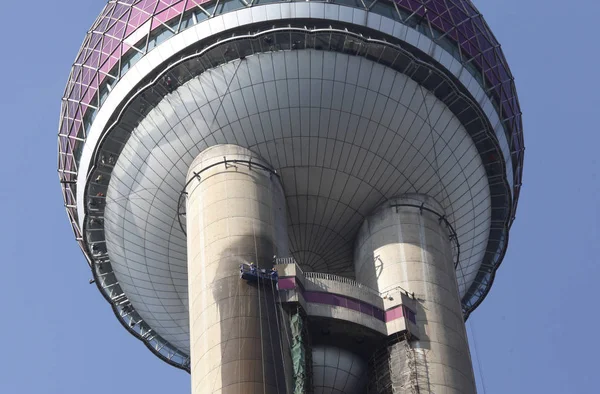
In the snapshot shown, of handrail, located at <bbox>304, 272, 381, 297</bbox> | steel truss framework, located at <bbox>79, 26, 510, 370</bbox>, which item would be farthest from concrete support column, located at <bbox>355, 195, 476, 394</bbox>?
steel truss framework, located at <bbox>79, 26, 510, 370</bbox>

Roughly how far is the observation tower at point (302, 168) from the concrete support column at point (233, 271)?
0.09m

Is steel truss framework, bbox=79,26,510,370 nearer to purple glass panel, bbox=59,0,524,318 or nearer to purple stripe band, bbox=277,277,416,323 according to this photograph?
purple glass panel, bbox=59,0,524,318

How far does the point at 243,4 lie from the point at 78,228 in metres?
15.5

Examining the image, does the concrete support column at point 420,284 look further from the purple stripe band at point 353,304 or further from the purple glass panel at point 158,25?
the purple glass panel at point 158,25

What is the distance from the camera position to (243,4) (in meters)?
54.2

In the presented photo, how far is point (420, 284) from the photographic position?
53938 mm

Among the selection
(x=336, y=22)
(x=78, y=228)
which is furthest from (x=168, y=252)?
(x=336, y=22)

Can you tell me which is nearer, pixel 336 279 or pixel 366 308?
pixel 366 308

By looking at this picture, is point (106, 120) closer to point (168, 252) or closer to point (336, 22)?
point (168, 252)

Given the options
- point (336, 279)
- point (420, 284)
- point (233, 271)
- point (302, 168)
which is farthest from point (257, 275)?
point (420, 284)

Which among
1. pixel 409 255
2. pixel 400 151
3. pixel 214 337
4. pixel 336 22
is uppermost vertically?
pixel 336 22

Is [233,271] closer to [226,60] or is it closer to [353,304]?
[353,304]

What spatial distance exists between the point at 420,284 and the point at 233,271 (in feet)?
31.0

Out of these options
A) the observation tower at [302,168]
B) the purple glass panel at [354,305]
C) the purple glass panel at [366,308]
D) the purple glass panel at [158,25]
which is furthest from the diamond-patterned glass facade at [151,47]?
the purple glass panel at [354,305]
